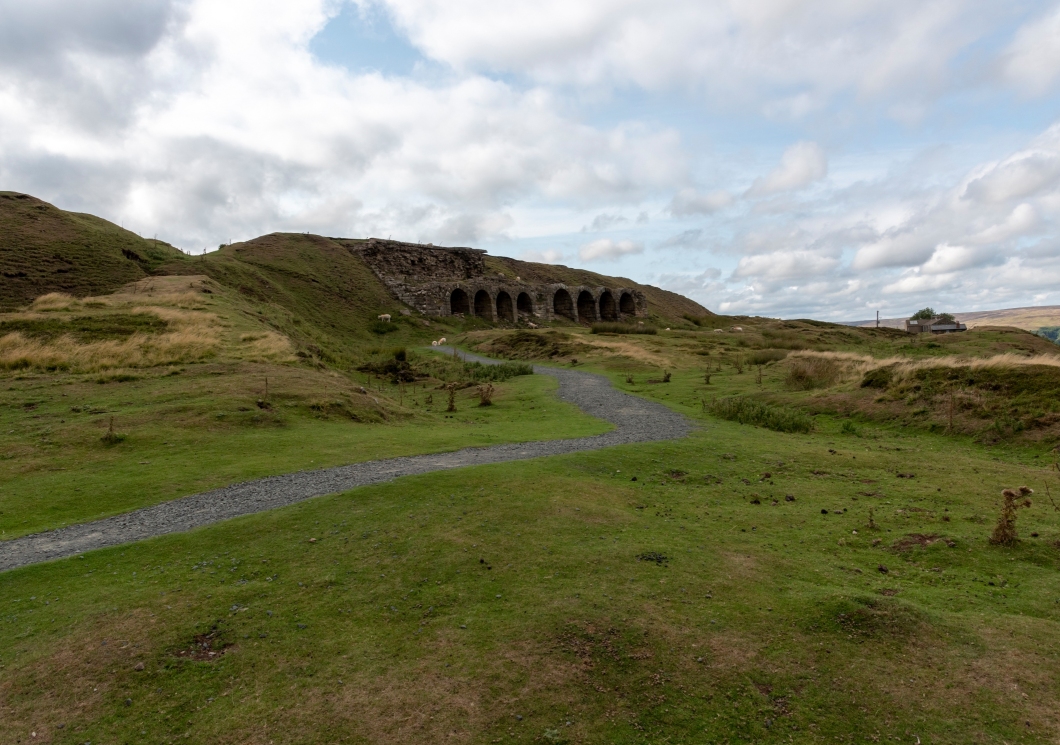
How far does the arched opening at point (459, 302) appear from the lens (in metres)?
75.6

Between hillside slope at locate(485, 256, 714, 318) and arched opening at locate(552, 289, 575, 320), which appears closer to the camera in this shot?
arched opening at locate(552, 289, 575, 320)

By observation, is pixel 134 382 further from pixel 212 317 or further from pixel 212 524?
pixel 212 524

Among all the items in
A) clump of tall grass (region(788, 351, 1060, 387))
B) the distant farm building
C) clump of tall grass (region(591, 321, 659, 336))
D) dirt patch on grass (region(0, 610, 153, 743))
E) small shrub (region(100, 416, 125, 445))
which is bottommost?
dirt patch on grass (region(0, 610, 153, 743))

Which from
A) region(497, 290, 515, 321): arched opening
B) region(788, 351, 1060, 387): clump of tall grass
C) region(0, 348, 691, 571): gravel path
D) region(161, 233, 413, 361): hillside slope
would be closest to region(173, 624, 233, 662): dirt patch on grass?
region(0, 348, 691, 571): gravel path

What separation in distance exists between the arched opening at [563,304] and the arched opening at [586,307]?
7.28 ft

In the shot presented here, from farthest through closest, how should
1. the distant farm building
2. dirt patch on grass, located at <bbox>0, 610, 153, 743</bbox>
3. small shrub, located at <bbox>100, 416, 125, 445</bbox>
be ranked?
1. the distant farm building
2. small shrub, located at <bbox>100, 416, 125, 445</bbox>
3. dirt patch on grass, located at <bbox>0, 610, 153, 743</bbox>

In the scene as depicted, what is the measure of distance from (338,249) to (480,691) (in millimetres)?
84483

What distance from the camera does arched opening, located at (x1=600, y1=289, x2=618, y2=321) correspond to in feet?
282

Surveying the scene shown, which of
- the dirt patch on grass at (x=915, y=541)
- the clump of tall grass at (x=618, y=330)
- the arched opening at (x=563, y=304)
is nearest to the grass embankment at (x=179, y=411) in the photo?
the dirt patch on grass at (x=915, y=541)

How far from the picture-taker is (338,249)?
8306 cm

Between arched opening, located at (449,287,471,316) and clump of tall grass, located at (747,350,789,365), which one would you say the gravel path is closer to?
clump of tall grass, located at (747,350,789,365)

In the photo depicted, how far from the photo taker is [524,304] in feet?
273

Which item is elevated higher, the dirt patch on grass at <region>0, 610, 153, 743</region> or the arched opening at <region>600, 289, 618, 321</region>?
the arched opening at <region>600, 289, 618, 321</region>

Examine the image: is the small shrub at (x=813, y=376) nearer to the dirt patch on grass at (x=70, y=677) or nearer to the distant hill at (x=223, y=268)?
the dirt patch on grass at (x=70, y=677)
